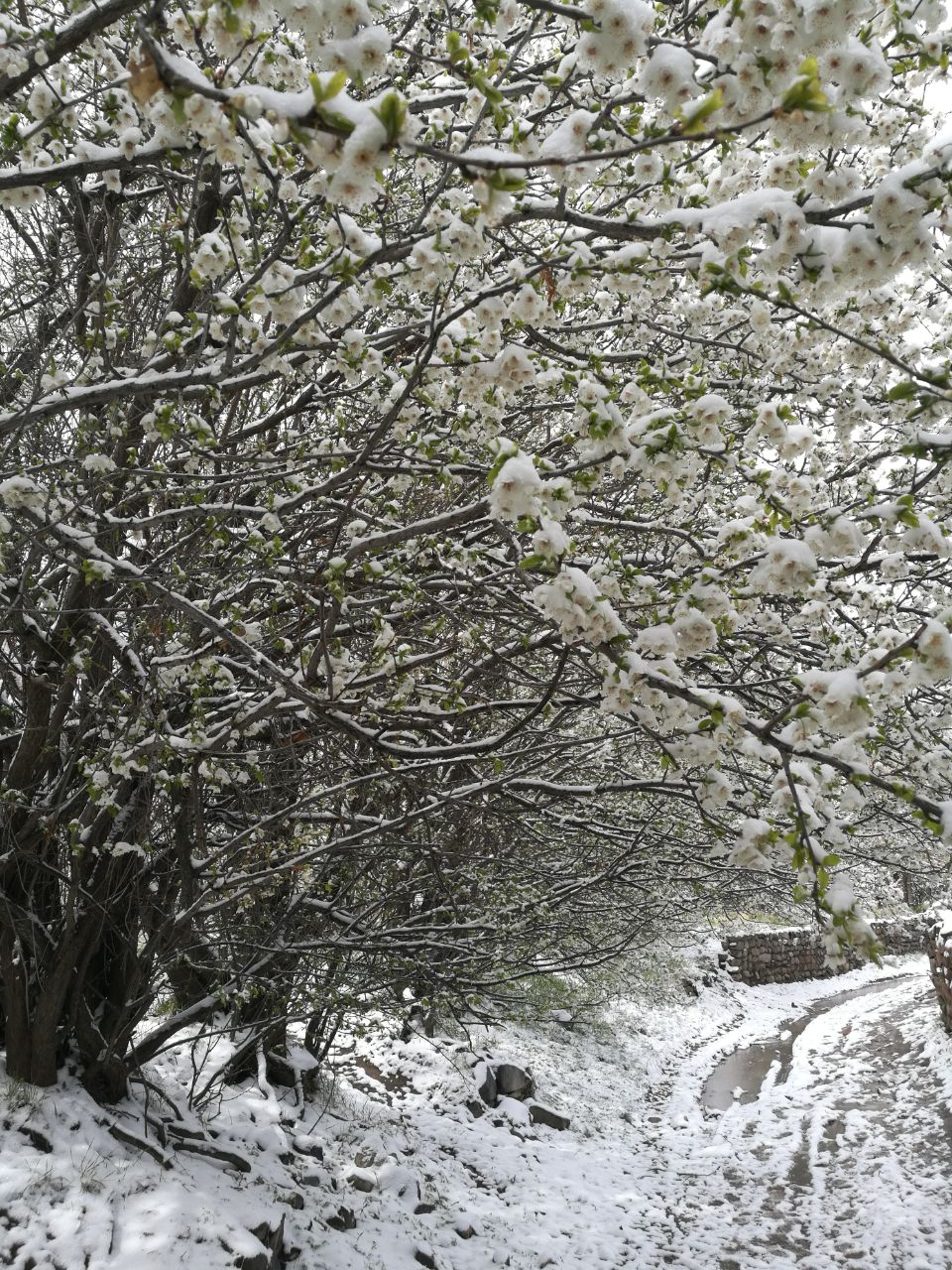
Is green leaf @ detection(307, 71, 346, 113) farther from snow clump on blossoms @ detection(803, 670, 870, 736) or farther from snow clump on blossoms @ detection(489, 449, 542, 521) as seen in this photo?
snow clump on blossoms @ detection(803, 670, 870, 736)

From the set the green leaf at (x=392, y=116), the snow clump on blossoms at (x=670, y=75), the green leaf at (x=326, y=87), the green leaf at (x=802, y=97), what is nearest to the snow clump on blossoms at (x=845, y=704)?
the green leaf at (x=802, y=97)

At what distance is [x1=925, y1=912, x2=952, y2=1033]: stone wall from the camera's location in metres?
11.5

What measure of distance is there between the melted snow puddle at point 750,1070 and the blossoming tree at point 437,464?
19.4 ft

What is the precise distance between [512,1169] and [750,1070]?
630 cm

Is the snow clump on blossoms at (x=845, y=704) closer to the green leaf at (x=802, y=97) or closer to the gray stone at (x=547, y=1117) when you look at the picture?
the green leaf at (x=802, y=97)

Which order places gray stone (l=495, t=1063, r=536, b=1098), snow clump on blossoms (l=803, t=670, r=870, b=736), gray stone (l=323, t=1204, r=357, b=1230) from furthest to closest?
gray stone (l=495, t=1063, r=536, b=1098) < gray stone (l=323, t=1204, r=357, b=1230) < snow clump on blossoms (l=803, t=670, r=870, b=736)

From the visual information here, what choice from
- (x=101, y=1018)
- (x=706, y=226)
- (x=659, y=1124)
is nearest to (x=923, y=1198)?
(x=659, y=1124)

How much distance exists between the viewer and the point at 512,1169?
7355 mm

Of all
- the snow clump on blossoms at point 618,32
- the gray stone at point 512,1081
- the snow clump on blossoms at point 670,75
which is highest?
the snow clump on blossoms at point 618,32

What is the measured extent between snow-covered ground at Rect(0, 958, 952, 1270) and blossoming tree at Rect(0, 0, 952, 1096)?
0.78 metres

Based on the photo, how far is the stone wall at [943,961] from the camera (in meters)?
11.5

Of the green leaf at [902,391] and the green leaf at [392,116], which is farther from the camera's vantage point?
the green leaf at [902,391]

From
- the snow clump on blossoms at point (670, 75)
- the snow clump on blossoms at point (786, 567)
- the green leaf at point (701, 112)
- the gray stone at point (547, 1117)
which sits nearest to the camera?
the green leaf at point (701, 112)

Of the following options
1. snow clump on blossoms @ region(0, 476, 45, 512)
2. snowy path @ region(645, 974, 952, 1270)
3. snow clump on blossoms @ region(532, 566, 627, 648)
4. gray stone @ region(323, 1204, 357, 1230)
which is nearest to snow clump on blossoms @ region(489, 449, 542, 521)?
snow clump on blossoms @ region(532, 566, 627, 648)
